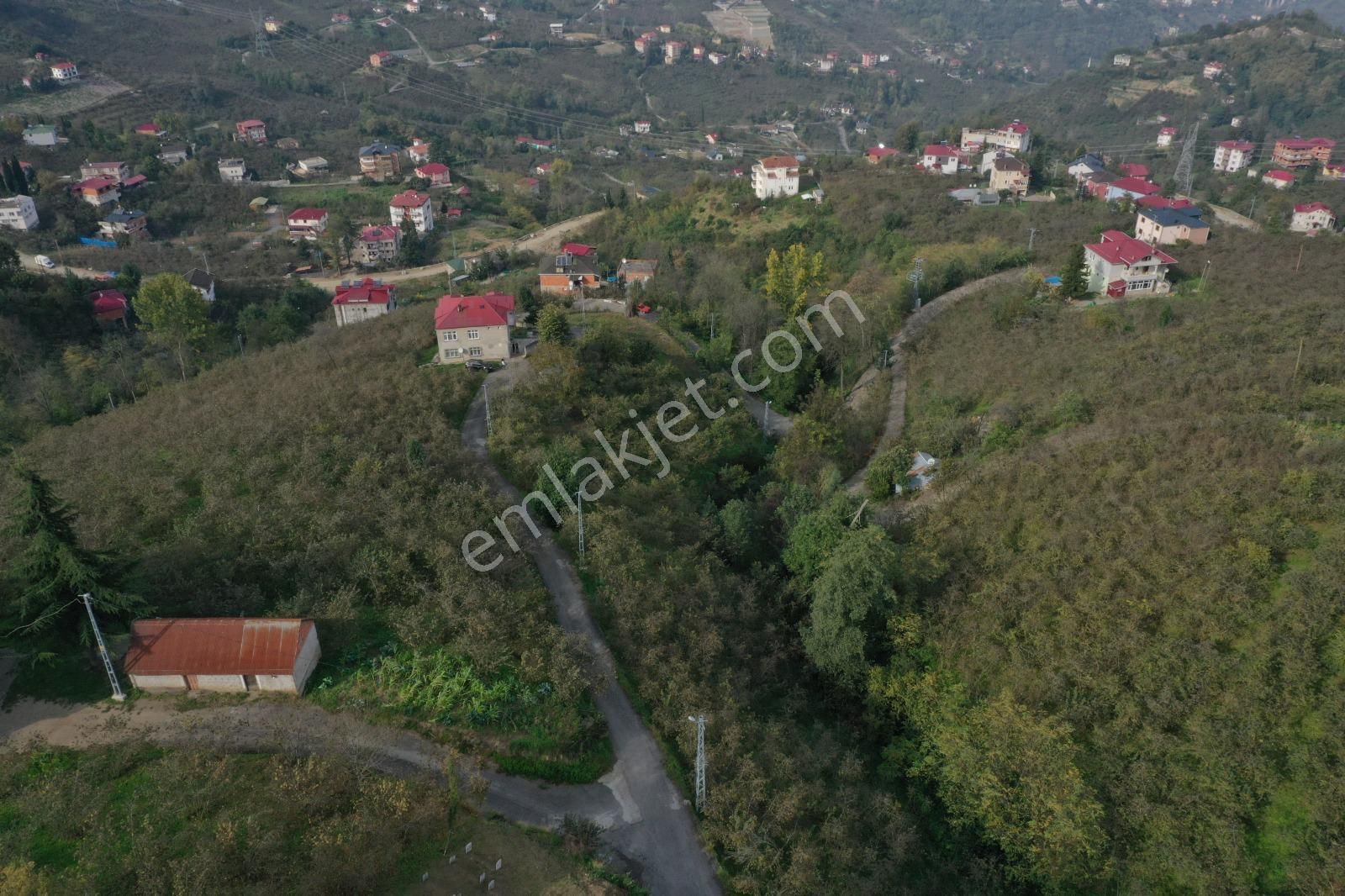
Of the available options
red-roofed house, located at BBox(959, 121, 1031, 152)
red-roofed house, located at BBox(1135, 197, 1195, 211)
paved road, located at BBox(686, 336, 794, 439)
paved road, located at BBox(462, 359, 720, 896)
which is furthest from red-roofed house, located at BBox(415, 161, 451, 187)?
paved road, located at BBox(462, 359, 720, 896)

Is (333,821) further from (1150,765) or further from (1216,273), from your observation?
(1216,273)

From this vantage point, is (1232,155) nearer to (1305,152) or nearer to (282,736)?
(1305,152)

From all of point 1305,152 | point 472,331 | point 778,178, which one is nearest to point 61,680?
point 472,331

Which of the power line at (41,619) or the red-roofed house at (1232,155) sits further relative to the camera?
the red-roofed house at (1232,155)

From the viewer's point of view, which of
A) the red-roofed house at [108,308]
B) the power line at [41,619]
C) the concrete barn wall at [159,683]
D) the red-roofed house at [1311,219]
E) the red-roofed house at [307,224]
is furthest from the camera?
the red-roofed house at [307,224]

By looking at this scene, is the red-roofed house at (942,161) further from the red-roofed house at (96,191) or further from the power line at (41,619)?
the red-roofed house at (96,191)

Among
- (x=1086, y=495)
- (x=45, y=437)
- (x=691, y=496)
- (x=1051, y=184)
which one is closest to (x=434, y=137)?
(x=1051, y=184)

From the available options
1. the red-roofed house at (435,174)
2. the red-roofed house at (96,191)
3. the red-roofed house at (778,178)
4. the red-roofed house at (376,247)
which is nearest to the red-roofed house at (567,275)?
the red-roofed house at (778,178)
